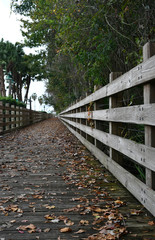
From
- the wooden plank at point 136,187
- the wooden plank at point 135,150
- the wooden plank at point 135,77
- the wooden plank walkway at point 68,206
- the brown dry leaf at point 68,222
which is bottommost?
the brown dry leaf at point 68,222

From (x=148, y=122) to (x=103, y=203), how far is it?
3.84 ft

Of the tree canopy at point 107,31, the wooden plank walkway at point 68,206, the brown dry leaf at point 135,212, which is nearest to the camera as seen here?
the wooden plank walkway at point 68,206

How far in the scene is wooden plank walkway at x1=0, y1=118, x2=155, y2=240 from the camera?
2.31 m

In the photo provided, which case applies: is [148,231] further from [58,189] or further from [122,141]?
[58,189]

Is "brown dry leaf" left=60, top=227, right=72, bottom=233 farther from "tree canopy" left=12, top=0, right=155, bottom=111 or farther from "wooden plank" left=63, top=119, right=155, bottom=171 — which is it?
"tree canopy" left=12, top=0, right=155, bottom=111

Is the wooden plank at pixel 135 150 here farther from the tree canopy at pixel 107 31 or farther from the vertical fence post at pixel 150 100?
the tree canopy at pixel 107 31

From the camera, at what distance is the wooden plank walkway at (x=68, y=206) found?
231cm

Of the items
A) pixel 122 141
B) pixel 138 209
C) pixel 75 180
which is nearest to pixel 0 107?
pixel 75 180

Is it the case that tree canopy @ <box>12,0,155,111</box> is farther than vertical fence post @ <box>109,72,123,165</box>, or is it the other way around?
tree canopy @ <box>12,0,155,111</box>

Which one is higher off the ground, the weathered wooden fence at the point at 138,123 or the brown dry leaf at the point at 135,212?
the weathered wooden fence at the point at 138,123

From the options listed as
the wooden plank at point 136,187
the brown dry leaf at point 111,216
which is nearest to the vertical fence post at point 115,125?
the wooden plank at point 136,187

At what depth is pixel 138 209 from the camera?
280 cm

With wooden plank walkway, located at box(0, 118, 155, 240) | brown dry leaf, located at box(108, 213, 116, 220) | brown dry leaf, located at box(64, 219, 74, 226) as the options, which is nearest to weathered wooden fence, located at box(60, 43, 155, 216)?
wooden plank walkway, located at box(0, 118, 155, 240)

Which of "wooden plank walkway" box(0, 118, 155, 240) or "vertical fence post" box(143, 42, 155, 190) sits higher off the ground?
"vertical fence post" box(143, 42, 155, 190)
